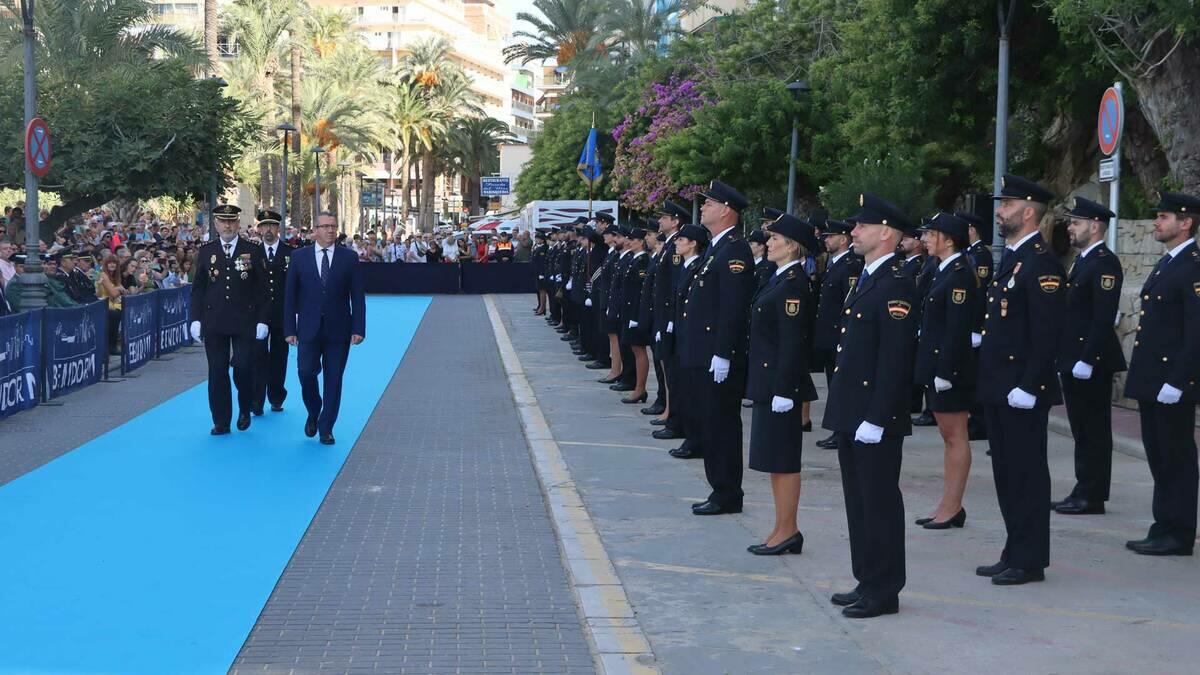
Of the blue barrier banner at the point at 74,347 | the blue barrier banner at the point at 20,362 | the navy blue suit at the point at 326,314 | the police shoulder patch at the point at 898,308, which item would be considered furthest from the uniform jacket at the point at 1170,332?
the blue barrier banner at the point at 74,347

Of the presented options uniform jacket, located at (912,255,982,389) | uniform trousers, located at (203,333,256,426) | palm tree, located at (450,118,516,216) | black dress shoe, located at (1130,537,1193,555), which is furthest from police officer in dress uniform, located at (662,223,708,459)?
palm tree, located at (450,118,516,216)

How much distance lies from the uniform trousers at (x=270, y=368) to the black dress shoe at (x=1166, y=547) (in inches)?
329

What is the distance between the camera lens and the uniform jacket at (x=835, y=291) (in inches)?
508

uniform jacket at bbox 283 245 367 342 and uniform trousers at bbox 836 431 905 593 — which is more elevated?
uniform jacket at bbox 283 245 367 342

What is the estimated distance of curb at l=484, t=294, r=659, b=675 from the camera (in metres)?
6.66

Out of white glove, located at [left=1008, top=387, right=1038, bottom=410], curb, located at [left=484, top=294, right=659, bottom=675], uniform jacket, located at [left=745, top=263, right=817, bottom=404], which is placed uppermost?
uniform jacket, located at [left=745, top=263, right=817, bottom=404]

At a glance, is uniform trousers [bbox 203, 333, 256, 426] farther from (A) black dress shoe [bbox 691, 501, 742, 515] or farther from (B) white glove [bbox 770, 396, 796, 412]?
(B) white glove [bbox 770, 396, 796, 412]

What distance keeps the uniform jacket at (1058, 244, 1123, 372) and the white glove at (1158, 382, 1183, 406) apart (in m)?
1.05

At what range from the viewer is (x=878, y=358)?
7.26 m

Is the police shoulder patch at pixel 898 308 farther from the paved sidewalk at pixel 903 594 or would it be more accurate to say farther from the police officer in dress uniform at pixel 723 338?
the police officer in dress uniform at pixel 723 338

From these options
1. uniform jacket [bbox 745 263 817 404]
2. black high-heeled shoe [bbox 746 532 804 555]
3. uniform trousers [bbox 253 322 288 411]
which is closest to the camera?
uniform jacket [bbox 745 263 817 404]

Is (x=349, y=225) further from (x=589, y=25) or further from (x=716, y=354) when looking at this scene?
(x=716, y=354)

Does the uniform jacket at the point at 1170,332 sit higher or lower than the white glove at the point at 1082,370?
higher

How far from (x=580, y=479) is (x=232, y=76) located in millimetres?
52061
